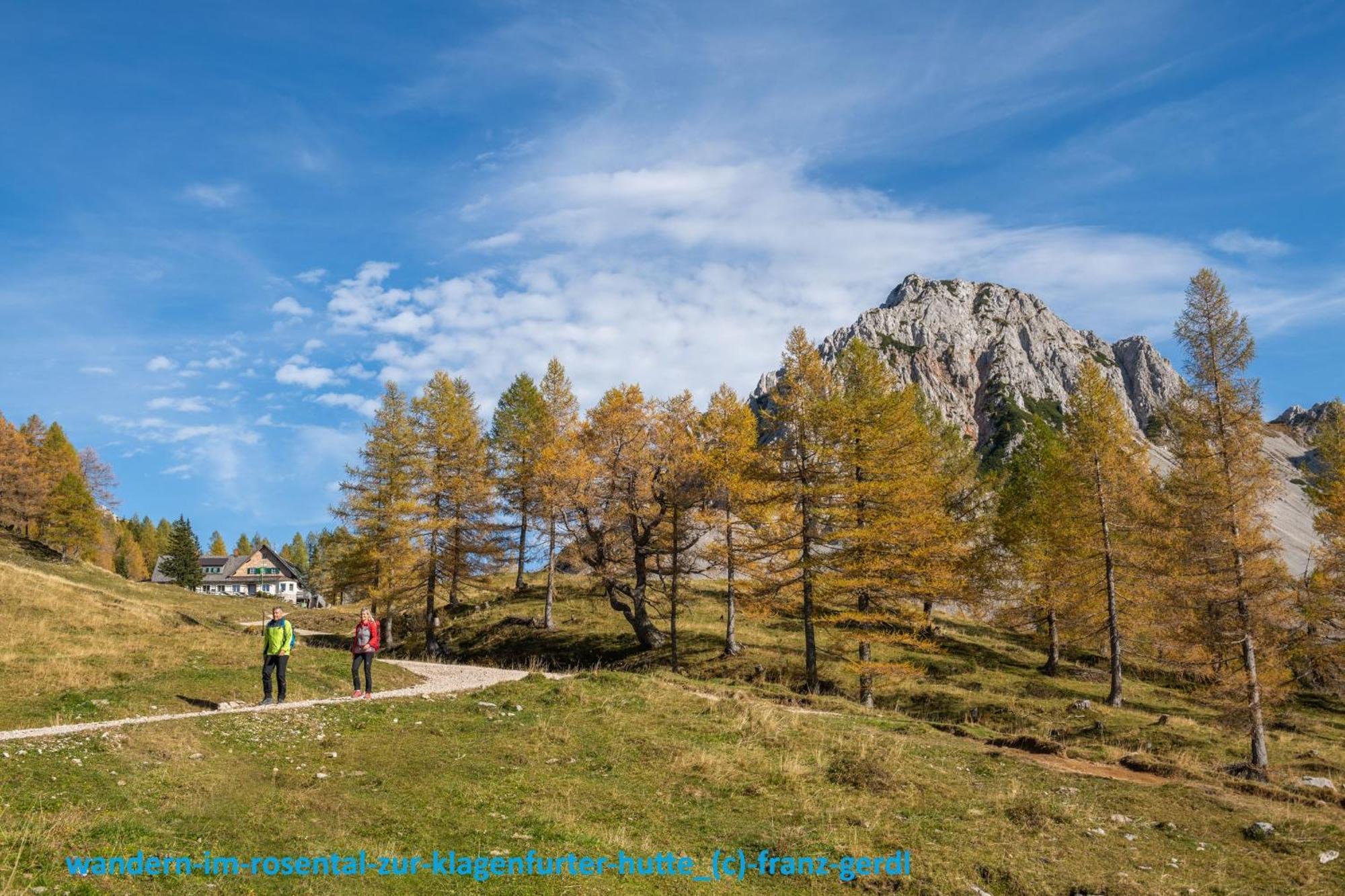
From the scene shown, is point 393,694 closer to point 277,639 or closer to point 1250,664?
point 277,639

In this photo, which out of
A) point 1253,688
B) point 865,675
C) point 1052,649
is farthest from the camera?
point 1052,649

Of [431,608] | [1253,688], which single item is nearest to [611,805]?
[1253,688]

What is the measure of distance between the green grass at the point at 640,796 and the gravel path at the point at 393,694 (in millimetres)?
884

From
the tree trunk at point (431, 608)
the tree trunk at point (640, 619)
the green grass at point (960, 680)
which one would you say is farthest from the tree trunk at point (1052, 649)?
the tree trunk at point (431, 608)

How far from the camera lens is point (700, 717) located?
18312mm

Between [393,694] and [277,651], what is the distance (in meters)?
3.78

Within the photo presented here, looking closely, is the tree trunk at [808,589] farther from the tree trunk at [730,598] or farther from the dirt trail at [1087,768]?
the dirt trail at [1087,768]

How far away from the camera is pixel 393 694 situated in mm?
20625

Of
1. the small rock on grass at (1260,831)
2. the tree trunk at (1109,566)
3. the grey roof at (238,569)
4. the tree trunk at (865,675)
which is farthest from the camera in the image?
the grey roof at (238,569)

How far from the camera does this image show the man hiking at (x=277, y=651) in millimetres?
17719

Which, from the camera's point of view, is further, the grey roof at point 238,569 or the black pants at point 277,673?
the grey roof at point 238,569

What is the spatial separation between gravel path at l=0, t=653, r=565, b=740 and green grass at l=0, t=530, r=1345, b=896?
2.90 feet

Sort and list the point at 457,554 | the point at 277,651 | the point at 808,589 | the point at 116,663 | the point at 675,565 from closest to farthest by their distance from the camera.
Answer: the point at 277,651 → the point at 116,663 → the point at 808,589 → the point at 675,565 → the point at 457,554

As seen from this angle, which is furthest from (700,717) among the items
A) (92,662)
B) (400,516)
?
(400,516)
